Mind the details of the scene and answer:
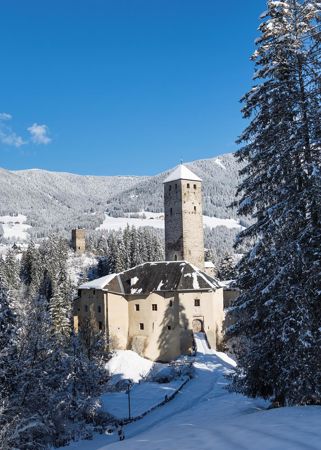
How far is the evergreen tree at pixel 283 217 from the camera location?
1277cm

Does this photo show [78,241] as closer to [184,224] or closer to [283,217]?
[184,224]

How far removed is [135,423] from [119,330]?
2514 cm

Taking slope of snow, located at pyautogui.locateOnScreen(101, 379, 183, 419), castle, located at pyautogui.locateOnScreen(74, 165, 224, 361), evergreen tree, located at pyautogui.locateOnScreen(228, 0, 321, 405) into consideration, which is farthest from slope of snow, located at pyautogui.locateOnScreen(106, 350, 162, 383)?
evergreen tree, located at pyautogui.locateOnScreen(228, 0, 321, 405)

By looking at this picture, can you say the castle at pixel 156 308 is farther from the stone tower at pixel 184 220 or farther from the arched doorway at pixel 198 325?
the stone tower at pixel 184 220

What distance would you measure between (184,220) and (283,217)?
4486 centimetres

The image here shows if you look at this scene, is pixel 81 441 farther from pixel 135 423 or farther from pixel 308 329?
pixel 308 329

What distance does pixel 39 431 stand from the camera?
1734 cm

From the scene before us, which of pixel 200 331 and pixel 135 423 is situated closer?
pixel 135 423

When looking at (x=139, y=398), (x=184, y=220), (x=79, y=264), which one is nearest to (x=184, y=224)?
(x=184, y=220)

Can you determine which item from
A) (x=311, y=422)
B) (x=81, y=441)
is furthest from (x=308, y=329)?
(x=81, y=441)

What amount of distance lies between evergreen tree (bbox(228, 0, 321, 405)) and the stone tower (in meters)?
42.2

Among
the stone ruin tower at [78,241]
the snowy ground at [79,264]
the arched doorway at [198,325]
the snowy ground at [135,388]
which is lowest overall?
the snowy ground at [135,388]

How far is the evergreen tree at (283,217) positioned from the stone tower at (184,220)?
1663 inches

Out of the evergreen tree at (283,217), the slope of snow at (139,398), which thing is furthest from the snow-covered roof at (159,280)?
the evergreen tree at (283,217)
